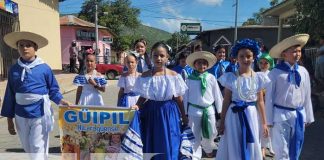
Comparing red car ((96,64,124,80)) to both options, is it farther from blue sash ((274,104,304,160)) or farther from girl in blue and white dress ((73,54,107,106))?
blue sash ((274,104,304,160))

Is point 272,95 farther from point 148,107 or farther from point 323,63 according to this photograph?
point 323,63

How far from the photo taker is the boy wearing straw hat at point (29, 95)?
5.14 metres

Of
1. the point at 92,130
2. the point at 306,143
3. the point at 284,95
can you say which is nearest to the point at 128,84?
the point at 92,130

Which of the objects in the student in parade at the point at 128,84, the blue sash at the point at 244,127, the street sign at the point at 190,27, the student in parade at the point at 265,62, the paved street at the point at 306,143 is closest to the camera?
the blue sash at the point at 244,127

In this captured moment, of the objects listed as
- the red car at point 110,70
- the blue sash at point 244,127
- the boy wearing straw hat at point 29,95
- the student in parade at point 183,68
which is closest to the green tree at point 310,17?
the student in parade at point 183,68

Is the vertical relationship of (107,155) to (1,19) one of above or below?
below

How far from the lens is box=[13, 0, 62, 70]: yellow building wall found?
23289 millimetres

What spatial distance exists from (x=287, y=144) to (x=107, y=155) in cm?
232

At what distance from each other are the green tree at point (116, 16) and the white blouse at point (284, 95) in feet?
193

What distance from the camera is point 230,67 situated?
307 inches

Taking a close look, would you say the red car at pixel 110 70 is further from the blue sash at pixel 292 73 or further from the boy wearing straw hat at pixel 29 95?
the blue sash at pixel 292 73

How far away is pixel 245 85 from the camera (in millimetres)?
5039

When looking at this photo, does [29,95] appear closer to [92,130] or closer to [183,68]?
[92,130]

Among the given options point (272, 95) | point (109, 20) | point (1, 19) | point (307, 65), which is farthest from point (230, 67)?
point (109, 20)
